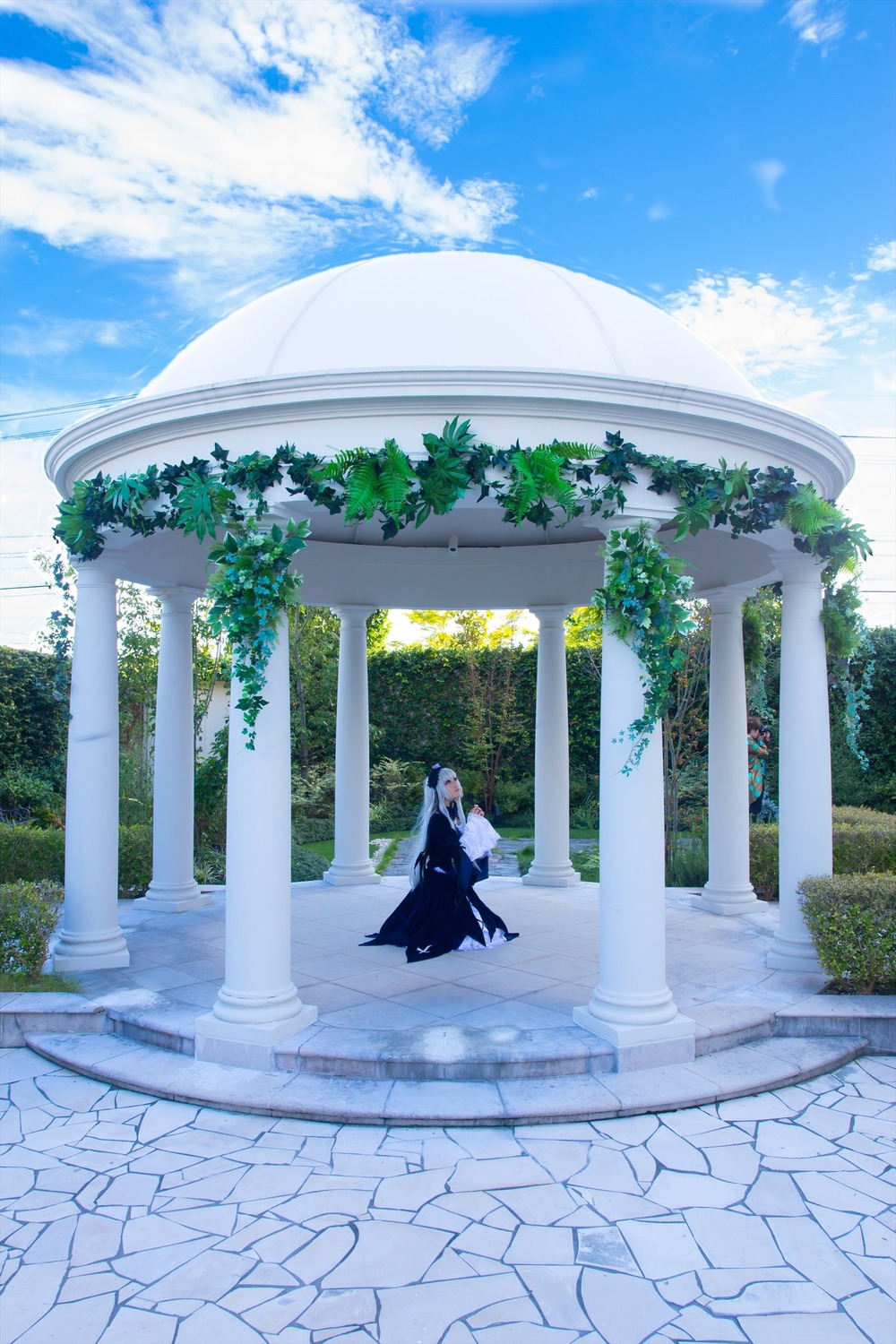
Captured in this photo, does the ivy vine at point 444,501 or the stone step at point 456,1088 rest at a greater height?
the ivy vine at point 444,501

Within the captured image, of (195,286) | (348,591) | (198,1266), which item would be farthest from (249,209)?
(198,1266)

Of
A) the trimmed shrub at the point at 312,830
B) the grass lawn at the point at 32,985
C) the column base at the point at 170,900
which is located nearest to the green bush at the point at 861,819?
the column base at the point at 170,900

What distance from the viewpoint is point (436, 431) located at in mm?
6363

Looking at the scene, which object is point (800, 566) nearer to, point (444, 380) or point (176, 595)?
point (444, 380)

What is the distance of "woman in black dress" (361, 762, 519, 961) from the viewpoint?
29.4 ft

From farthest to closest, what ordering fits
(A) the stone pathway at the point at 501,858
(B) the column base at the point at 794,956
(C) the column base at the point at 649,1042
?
(A) the stone pathway at the point at 501,858 → (B) the column base at the point at 794,956 → (C) the column base at the point at 649,1042

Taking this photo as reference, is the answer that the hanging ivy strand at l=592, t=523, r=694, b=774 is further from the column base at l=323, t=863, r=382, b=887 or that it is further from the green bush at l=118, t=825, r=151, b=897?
the green bush at l=118, t=825, r=151, b=897

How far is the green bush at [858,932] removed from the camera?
23.8 ft

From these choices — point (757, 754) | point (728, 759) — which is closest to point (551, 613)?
point (728, 759)

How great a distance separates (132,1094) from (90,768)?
3.26 m

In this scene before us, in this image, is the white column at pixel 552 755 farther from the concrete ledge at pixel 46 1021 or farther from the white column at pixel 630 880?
the concrete ledge at pixel 46 1021

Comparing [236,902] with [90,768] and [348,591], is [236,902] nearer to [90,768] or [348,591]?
[90,768]

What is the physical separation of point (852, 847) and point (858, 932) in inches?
140

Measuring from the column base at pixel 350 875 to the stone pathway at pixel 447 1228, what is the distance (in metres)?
7.15
